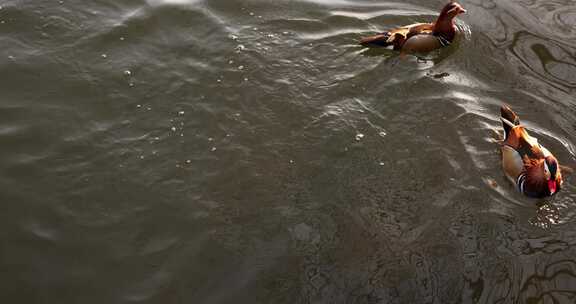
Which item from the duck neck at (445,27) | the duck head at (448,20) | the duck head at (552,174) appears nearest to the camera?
the duck head at (552,174)

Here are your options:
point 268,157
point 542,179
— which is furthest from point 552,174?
point 268,157

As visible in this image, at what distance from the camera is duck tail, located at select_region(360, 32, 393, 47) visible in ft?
25.2

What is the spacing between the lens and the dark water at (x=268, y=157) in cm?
533

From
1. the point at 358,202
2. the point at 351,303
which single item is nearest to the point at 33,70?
the point at 358,202

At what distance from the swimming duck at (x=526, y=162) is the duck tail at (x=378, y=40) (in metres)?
1.88

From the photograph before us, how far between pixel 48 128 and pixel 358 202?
12.2ft

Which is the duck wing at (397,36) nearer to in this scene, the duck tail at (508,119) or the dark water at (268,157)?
the dark water at (268,157)

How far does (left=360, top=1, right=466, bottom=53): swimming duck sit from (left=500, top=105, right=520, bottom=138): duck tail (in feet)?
5.30

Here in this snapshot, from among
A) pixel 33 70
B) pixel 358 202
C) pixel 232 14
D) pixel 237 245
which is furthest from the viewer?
pixel 232 14

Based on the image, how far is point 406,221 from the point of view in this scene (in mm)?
5863

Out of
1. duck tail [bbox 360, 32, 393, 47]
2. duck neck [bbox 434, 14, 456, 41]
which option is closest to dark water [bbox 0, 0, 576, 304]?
duck tail [bbox 360, 32, 393, 47]

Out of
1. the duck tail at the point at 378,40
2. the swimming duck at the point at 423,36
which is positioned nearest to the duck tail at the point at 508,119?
the swimming duck at the point at 423,36

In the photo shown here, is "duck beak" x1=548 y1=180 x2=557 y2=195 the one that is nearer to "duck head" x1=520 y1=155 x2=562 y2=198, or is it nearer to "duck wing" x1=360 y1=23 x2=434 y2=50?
"duck head" x1=520 y1=155 x2=562 y2=198

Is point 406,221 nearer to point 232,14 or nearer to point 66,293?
point 66,293
